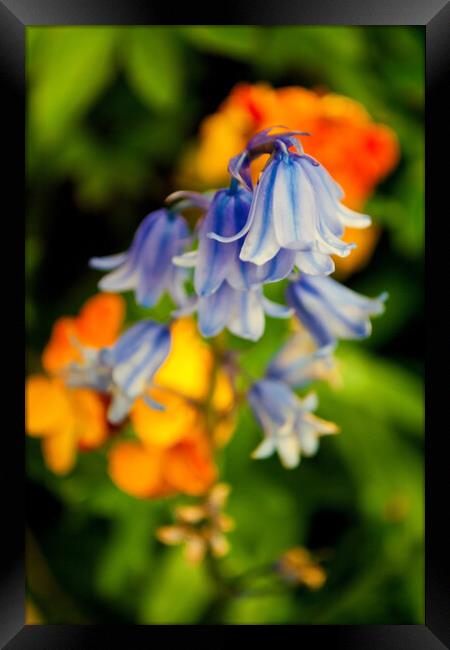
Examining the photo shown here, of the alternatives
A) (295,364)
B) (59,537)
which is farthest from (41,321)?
(295,364)

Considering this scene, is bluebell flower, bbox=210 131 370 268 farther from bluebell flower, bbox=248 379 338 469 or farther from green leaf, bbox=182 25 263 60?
green leaf, bbox=182 25 263 60

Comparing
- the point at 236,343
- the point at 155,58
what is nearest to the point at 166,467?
the point at 236,343

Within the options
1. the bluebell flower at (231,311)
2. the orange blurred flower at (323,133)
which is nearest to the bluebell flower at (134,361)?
the bluebell flower at (231,311)

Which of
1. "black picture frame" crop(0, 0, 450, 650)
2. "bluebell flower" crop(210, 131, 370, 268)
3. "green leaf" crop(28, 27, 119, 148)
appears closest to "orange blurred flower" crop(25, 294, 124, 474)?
"black picture frame" crop(0, 0, 450, 650)

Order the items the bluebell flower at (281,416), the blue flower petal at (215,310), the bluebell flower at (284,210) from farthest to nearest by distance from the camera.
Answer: the bluebell flower at (281,416) → the blue flower petal at (215,310) → the bluebell flower at (284,210)

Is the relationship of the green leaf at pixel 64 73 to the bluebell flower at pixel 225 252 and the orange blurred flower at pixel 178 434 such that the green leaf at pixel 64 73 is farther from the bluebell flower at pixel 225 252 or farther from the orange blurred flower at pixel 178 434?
the bluebell flower at pixel 225 252

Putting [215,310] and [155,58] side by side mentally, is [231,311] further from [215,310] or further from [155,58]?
[155,58]

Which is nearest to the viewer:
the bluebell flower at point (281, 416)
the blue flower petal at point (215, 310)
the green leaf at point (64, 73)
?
the blue flower petal at point (215, 310)
